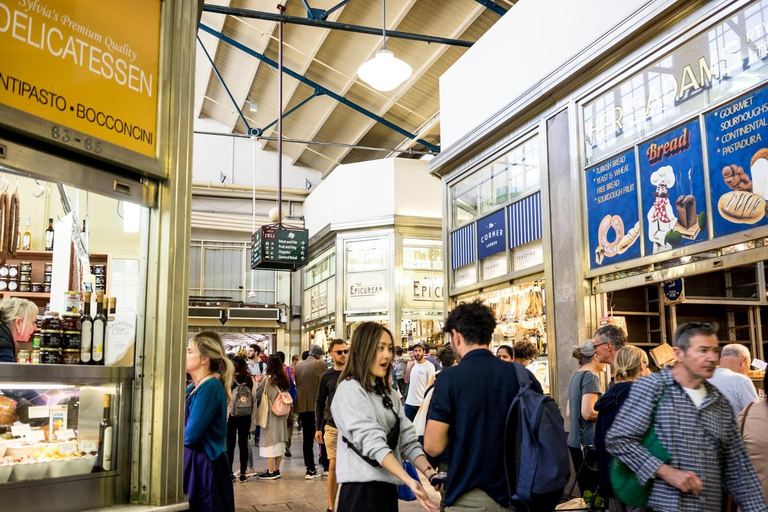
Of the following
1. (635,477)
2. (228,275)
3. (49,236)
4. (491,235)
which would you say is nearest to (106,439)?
(635,477)

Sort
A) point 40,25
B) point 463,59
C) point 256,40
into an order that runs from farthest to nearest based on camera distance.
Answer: point 256,40 < point 463,59 < point 40,25

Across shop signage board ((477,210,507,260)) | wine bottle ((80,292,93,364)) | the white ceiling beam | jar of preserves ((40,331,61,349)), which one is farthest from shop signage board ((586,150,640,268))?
the white ceiling beam

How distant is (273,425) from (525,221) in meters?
3.89

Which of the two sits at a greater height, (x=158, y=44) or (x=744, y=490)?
(x=158, y=44)

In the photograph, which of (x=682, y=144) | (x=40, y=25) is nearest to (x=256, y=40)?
(x=682, y=144)

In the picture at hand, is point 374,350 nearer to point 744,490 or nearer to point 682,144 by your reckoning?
point 744,490

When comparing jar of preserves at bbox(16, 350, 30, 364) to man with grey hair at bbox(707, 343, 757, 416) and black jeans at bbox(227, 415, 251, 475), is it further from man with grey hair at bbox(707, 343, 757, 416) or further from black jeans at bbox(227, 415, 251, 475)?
black jeans at bbox(227, 415, 251, 475)

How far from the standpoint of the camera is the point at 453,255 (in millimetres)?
10891

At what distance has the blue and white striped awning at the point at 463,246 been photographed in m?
10.3

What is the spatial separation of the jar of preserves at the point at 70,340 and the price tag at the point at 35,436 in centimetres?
48

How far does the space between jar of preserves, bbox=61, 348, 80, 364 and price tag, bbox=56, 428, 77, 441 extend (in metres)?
0.36

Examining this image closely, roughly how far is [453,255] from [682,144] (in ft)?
16.1

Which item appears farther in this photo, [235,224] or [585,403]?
[235,224]

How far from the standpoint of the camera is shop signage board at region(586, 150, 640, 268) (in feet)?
22.8
